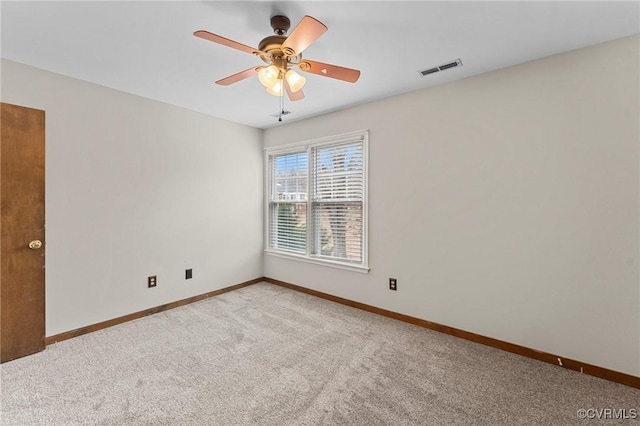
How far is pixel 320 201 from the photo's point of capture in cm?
395

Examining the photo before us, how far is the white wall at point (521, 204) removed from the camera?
2086mm

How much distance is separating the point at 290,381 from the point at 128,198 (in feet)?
8.46

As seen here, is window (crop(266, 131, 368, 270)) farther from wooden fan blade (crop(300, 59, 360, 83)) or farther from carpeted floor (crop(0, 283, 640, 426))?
wooden fan blade (crop(300, 59, 360, 83))

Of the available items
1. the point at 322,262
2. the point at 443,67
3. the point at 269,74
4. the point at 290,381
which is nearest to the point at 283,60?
the point at 269,74

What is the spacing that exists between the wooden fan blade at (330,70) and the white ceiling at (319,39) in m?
0.31

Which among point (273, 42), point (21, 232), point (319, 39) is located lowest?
point (21, 232)

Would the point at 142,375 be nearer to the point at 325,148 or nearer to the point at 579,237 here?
the point at 325,148

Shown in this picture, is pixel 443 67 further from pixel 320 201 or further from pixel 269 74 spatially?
pixel 320 201

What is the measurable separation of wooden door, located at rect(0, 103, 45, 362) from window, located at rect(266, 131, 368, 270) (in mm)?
2669

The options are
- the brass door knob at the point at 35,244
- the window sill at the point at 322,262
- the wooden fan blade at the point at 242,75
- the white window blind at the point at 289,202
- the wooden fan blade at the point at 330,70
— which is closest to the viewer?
the wooden fan blade at the point at 330,70

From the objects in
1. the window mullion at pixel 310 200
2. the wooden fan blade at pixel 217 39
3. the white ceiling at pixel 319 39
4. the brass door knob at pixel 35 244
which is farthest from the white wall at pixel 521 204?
the brass door knob at pixel 35 244

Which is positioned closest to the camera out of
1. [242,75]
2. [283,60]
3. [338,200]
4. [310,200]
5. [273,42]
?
[273,42]

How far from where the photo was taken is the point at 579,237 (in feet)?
7.29

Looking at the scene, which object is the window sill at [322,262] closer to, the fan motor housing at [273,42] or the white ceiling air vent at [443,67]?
the white ceiling air vent at [443,67]
